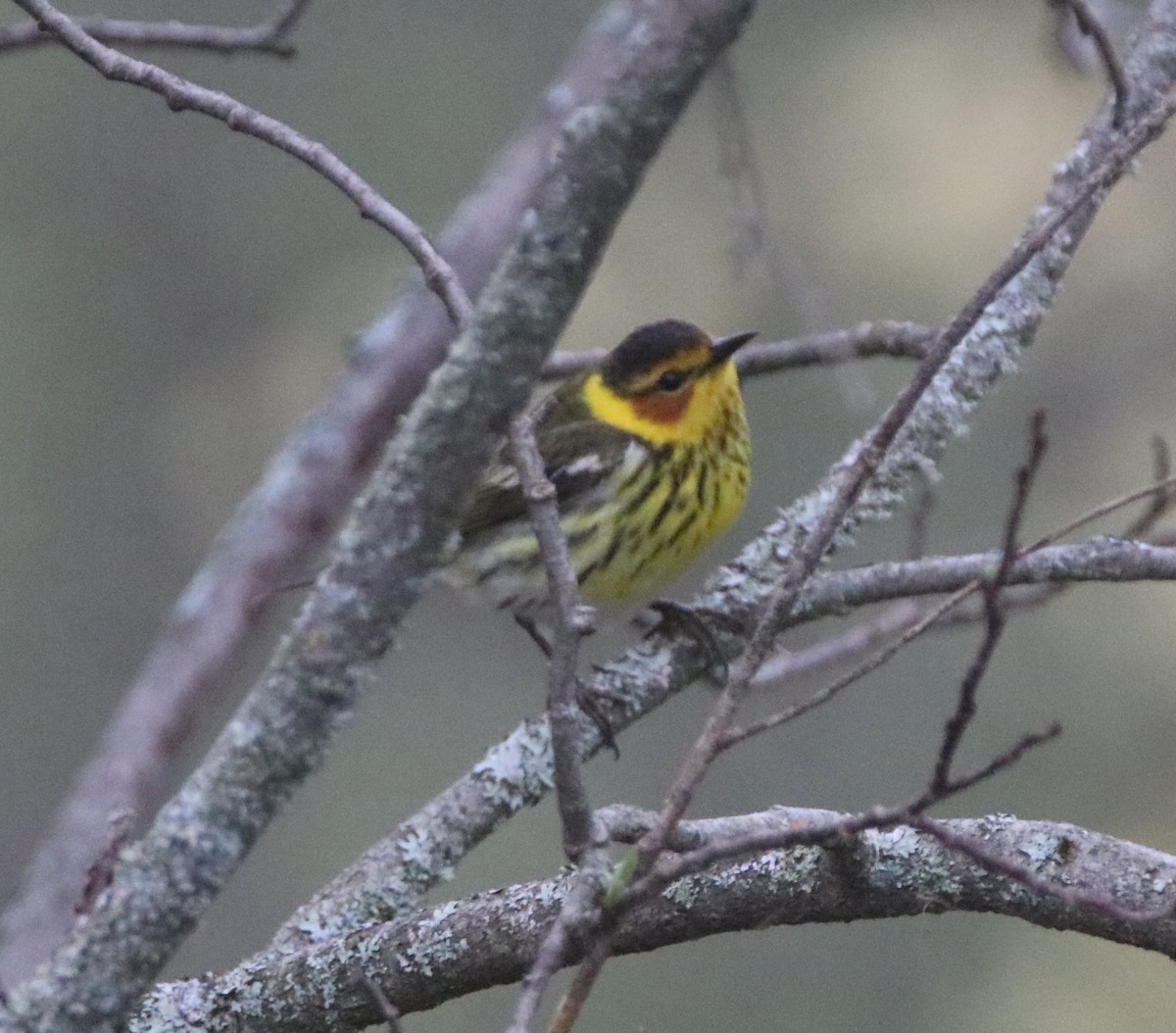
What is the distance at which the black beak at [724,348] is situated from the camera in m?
4.27

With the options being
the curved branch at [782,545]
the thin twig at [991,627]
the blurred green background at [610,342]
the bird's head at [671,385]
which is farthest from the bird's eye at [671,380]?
the thin twig at [991,627]

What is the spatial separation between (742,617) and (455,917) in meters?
1.05

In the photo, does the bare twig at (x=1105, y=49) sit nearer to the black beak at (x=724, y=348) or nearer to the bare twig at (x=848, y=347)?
the bare twig at (x=848, y=347)

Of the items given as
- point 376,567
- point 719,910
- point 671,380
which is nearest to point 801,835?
point 376,567

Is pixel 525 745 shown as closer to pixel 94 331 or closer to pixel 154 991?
pixel 154 991

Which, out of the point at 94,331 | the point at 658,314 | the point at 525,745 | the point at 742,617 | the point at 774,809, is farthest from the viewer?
the point at 94,331

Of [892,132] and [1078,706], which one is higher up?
[892,132]

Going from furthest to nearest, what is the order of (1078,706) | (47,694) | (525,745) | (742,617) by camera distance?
(47,694) → (1078,706) → (742,617) → (525,745)

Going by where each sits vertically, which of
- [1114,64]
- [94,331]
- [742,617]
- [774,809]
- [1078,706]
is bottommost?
[774,809]

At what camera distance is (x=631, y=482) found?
433cm

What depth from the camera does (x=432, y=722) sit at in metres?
8.62

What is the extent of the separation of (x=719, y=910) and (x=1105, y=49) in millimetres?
1620

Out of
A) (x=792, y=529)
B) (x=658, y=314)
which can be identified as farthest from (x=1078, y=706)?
(x=792, y=529)

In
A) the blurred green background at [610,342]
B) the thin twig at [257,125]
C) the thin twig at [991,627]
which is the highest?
the blurred green background at [610,342]
